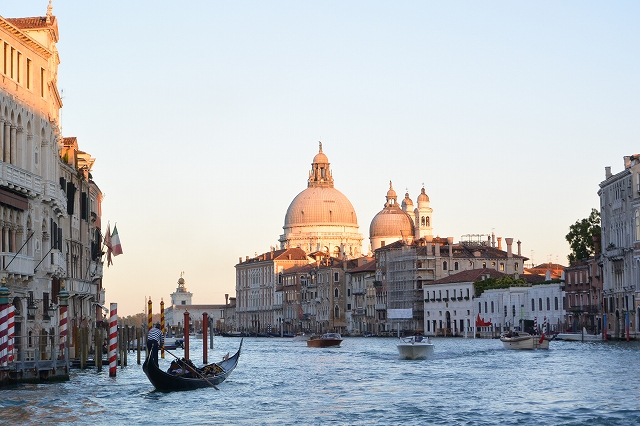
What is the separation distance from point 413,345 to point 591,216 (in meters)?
39.6

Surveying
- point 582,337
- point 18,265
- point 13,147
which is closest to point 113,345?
point 18,265

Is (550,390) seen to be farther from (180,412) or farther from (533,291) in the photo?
(533,291)

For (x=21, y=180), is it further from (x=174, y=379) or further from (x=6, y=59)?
(x=174, y=379)

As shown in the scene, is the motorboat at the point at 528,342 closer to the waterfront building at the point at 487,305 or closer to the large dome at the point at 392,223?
the waterfront building at the point at 487,305

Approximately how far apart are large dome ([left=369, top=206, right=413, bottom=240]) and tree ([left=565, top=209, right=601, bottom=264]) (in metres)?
69.2

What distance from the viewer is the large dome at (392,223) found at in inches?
6398

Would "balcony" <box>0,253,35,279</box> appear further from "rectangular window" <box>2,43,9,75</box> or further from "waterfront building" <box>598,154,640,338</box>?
"waterfront building" <box>598,154,640,338</box>

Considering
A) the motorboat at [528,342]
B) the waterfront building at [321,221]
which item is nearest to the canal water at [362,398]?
the motorboat at [528,342]

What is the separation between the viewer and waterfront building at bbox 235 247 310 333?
549 feet

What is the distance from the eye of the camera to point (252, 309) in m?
178

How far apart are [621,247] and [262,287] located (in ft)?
339

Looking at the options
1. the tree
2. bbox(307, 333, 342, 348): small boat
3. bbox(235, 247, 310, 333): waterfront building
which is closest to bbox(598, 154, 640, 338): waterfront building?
the tree

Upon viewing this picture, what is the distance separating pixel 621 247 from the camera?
72.2 meters

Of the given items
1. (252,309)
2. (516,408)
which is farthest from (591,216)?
(252,309)
